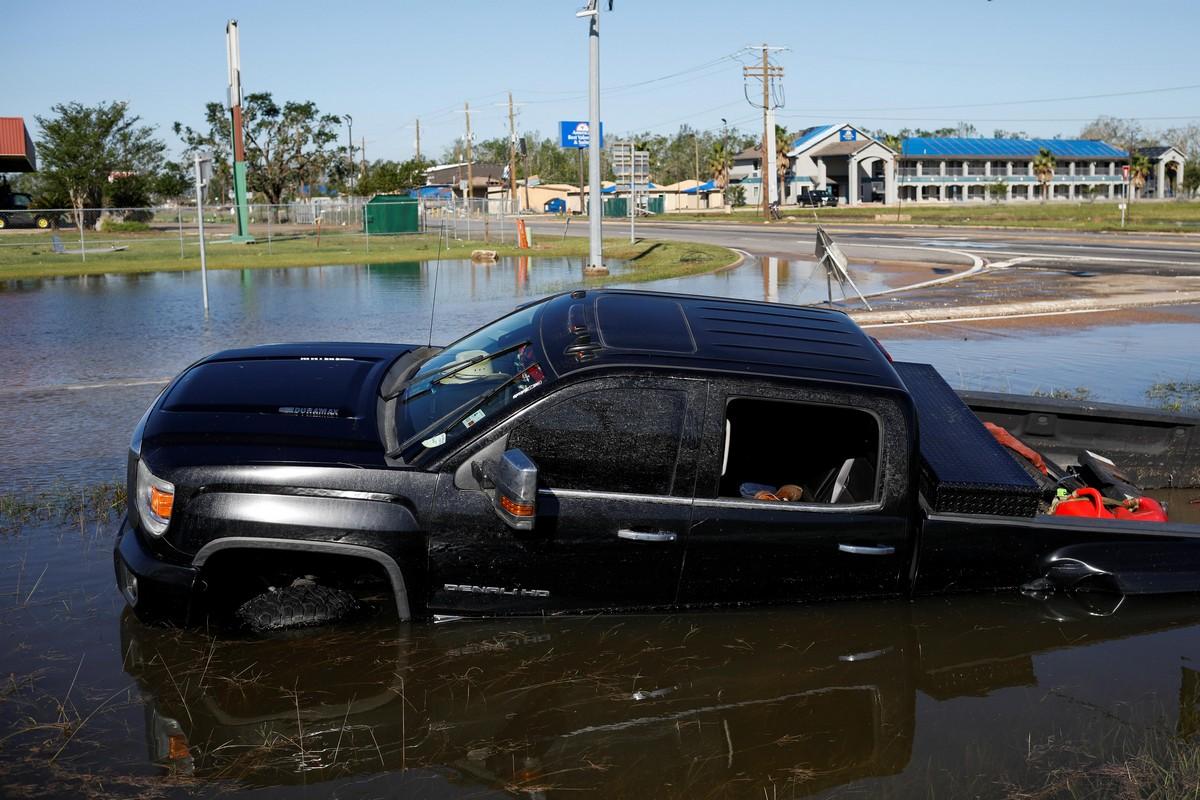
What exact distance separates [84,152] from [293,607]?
62500 mm

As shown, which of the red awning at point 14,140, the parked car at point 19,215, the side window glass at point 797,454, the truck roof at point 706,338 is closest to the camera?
the truck roof at point 706,338

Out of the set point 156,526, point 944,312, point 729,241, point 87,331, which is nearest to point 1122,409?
point 156,526

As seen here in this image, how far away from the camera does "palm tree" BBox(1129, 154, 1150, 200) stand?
108938 millimetres

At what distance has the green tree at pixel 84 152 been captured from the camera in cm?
5978

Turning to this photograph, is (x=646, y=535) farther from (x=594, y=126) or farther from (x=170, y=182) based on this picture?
(x=170, y=182)

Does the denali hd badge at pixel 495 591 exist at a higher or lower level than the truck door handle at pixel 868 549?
lower

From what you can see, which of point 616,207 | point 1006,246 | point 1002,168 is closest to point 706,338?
point 1006,246

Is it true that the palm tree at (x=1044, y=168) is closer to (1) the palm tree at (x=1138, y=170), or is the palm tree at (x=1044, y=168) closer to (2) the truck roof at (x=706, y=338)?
(1) the palm tree at (x=1138, y=170)

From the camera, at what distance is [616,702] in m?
4.71

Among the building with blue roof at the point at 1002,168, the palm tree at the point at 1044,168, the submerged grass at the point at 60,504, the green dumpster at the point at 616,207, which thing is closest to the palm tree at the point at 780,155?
the building with blue roof at the point at 1002,168

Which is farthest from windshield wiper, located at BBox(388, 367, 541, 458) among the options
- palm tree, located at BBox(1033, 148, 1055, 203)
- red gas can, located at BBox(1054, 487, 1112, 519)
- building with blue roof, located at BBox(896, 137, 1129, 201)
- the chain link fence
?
palm tree, located at BBox(1033, 148, 1055, 203)

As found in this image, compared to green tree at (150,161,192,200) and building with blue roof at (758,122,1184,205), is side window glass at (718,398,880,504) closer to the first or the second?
green tree at (150,161,192,200)

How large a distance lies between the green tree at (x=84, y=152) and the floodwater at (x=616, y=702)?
194ft

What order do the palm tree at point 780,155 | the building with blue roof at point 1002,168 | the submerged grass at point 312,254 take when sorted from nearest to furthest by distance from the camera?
the submerged grass at point 312,254
the palm tree at point 780,155
the building with blue roof at point 1002,168
